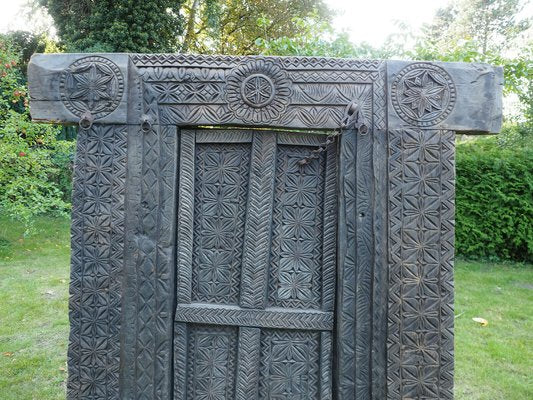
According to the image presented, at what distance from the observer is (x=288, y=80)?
2.04 meters

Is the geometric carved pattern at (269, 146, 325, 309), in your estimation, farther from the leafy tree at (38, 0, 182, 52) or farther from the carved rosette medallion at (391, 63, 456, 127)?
the leafy tree at (38, 0, 182, 52)

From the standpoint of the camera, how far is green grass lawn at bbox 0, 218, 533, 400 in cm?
311

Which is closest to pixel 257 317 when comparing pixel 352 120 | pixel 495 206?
pixel 352 120

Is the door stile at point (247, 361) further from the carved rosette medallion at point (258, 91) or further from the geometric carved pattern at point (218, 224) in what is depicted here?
the carved rosette medallion at point (258, 91)

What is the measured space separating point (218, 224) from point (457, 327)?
11.2 ft

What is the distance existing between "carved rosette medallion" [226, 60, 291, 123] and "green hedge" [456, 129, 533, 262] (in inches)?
247

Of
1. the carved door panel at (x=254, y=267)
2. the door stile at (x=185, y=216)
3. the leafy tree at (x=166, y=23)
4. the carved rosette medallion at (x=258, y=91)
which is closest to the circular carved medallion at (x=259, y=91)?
the carved rosette medallion at (x=258, y=91)

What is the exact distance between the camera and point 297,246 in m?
2.14

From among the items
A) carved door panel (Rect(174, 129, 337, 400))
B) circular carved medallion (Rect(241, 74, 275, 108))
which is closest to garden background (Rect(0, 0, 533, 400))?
carved door panel (Rect(174, 129, 337, 400))

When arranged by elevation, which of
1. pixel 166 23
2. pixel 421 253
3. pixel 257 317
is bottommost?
pixel 257 317

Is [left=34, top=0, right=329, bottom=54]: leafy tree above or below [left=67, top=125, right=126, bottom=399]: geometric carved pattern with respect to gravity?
above

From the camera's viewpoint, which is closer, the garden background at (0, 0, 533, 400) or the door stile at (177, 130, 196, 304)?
the door stile at (177, 130, 196, 304)

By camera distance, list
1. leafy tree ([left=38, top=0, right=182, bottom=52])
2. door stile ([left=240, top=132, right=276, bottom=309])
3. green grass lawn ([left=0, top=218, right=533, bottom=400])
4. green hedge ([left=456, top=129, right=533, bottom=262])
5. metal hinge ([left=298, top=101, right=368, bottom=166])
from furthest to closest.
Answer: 1. leafy tree ([left=38, top=0, right=182, bottom=52])
2. green hedge ([left=456, top=129, right=533, bottom=262])
3. green grass lawn ([left=0, top=218, right=533, bottom=400])
4. door stile ([left=240, top=132, right=276, bottom=309])
5. metal hinge ([left=298, top=101, right=368, bottom=166])

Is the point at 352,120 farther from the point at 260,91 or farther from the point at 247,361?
the point at 247,361
